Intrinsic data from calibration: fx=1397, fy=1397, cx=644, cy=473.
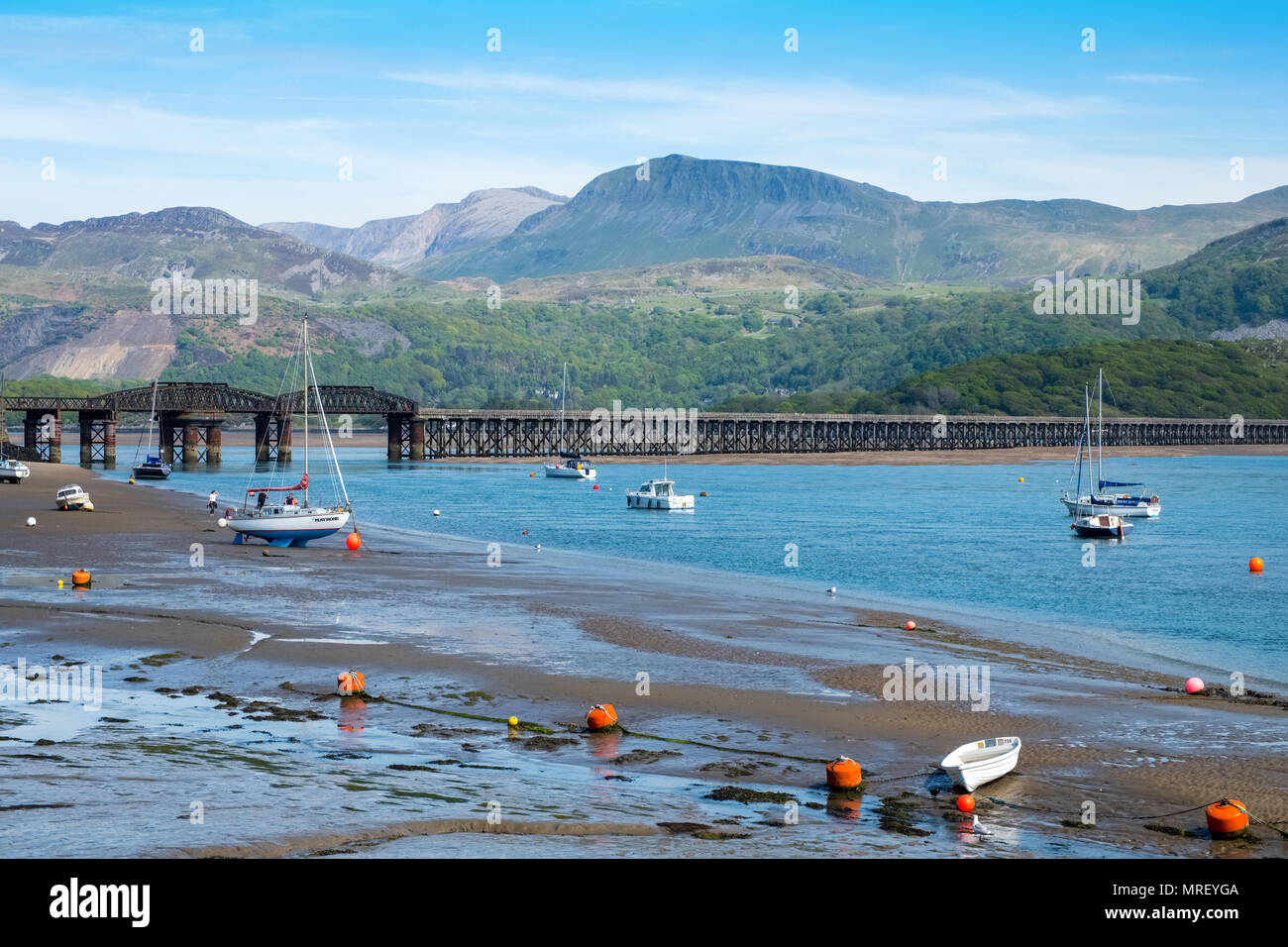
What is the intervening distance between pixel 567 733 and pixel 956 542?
57.5 metres

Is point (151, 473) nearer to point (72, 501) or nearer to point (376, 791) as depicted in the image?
point (72, 501)

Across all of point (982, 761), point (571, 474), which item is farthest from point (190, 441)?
point (982, 761)

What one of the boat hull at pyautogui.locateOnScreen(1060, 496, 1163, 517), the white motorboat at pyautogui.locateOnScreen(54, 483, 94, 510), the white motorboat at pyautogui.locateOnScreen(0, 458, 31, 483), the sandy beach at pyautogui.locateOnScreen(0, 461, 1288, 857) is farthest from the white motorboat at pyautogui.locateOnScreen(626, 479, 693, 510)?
the sandy beach at pyautogui.locateOnScreen(0, 461, 1288, 857)

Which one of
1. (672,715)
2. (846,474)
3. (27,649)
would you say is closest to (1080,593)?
(672,715)

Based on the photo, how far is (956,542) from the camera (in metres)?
81.6

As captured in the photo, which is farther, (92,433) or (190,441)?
(190,441)

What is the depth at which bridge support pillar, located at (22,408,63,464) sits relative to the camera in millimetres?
177375

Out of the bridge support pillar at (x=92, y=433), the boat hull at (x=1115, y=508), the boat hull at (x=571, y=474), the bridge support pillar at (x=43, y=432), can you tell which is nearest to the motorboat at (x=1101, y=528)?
the boat hull at (x=1115, y=508)

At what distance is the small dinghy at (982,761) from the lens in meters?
23.2

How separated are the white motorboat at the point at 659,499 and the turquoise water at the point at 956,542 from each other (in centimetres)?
173

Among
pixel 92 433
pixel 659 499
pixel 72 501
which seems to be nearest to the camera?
pixel 72 501

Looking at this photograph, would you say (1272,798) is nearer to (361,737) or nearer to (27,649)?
(361,737)

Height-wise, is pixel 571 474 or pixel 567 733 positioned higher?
pixel 567 733
